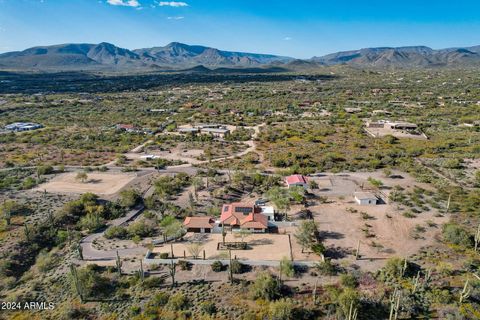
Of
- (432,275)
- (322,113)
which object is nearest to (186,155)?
(432,275)

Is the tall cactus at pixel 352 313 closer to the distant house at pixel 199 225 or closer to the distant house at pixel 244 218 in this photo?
the distant house at pixel 244 218

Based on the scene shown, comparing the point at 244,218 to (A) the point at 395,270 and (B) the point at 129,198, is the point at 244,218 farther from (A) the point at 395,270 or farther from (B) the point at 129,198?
(B) the point at 129,198

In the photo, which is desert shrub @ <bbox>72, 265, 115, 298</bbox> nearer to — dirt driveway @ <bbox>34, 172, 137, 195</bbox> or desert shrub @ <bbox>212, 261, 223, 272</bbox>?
desert shrub @ <bbox>212, 261, 223, 272</bbox>

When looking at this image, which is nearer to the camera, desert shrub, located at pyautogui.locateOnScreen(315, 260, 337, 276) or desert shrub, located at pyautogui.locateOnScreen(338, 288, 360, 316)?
desert shrub, located at pyautogui.locateOnScreen(338, 288, 360, 316)

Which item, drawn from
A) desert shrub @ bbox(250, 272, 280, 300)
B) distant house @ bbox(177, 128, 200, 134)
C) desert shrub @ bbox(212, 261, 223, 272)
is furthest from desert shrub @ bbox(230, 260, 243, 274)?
distant house @ bbox(177, 128, 200, 134)

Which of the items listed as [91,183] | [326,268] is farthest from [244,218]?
[91,183]

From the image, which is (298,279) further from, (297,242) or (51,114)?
(51,114)

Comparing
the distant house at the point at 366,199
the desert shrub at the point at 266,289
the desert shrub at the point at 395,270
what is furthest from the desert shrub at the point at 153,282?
the distant house at the point at 366,199
